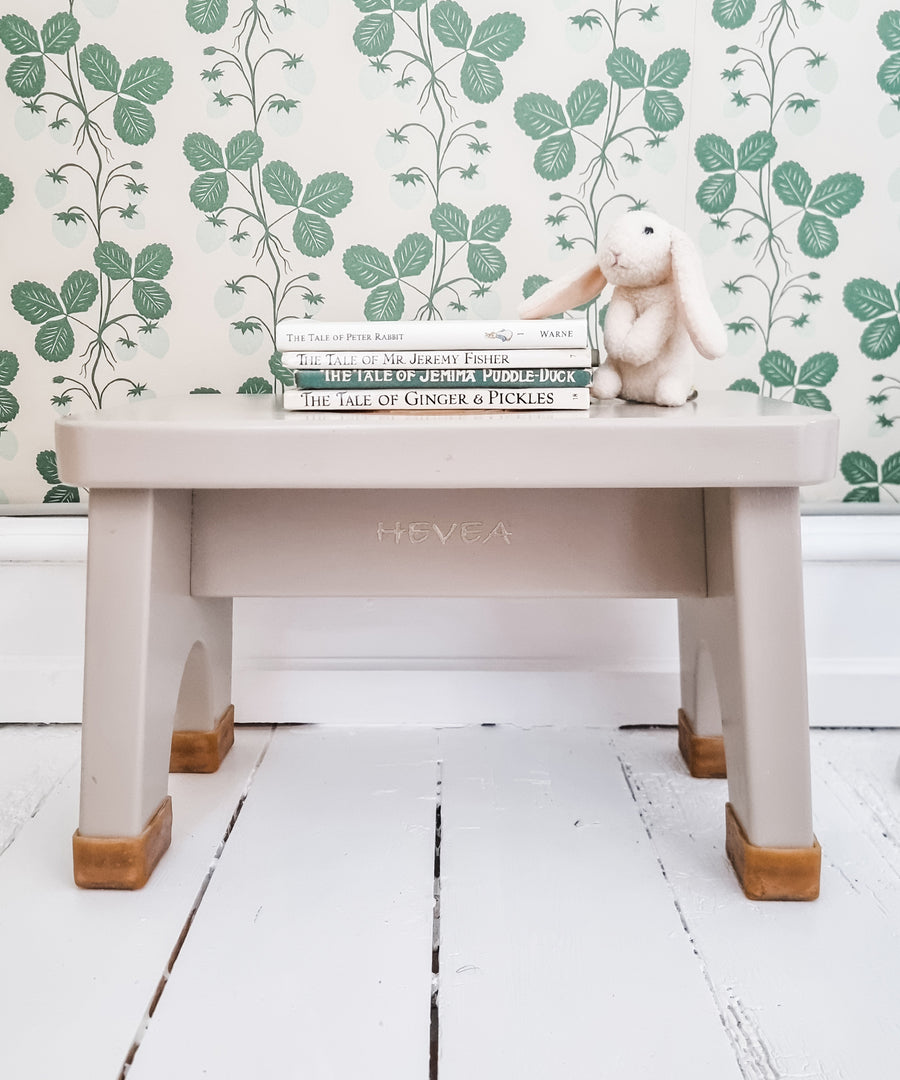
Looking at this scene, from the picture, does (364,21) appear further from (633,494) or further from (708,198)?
(633,494)

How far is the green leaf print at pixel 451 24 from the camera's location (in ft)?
3.59

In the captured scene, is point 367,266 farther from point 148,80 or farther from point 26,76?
point 26,76

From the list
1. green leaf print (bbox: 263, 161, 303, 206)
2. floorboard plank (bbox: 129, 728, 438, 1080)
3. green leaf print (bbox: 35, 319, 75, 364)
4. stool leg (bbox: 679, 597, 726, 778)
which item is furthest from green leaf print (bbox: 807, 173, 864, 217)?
green leaf print (bbox: 35, 319, 75, 364)

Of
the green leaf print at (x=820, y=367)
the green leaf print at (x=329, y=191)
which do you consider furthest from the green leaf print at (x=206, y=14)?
the green leaf print at (x=820, y=367)

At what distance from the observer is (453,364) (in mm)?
800

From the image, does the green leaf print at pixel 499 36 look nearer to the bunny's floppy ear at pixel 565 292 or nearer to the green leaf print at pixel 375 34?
the green leaf print at pixel 375 34

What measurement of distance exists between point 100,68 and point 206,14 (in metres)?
0.15

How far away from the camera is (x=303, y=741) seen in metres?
1.14

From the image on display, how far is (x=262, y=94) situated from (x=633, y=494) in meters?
0.71

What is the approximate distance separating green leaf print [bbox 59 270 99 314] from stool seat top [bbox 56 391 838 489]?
0.49 metres

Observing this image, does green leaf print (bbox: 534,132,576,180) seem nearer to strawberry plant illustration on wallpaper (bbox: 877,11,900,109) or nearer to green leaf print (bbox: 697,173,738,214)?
green leaf print (bbox: 697,173,738,214)

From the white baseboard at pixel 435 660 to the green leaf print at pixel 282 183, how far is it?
0.49 metres

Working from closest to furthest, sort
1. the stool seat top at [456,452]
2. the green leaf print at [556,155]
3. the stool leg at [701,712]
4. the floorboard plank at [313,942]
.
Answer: the floorboard plank at [313,942]
the stool seat top at [456,452]
the stool leg at [701,712]
the green leaf print at [556,155]

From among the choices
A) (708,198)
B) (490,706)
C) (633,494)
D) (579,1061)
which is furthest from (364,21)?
(579,1061)
